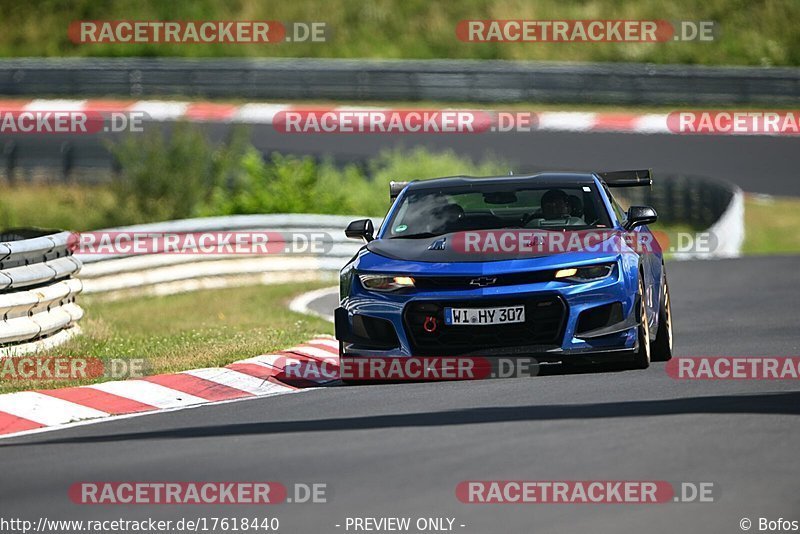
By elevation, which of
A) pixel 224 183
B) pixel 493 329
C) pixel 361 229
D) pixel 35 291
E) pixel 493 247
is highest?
pixel 224 183

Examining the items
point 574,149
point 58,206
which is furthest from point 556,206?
point 574,149

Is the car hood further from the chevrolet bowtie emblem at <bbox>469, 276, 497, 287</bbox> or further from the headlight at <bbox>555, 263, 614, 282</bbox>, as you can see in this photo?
the chevrolet bowtie emblem at <bbox>469, 276, 497, 287</bbox>

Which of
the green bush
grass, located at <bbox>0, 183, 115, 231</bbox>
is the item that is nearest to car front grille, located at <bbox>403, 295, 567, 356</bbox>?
the green bush

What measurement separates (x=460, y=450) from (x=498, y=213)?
13.1 ft

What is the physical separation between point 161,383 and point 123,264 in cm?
748

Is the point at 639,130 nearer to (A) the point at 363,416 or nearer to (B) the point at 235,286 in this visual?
(B) the point at 235,286

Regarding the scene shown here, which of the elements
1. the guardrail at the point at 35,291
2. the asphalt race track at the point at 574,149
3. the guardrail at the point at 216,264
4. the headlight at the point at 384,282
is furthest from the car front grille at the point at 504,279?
the asphalt race track at the point at 574,149

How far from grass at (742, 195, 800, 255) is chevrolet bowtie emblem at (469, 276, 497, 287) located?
15167 millimetres

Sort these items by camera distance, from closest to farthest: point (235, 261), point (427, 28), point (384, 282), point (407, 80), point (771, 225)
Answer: point (384, 282) → point (235, 261) → point (771, 225) → point (407, 80) → point (427, 28)

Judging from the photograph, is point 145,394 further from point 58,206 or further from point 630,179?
point 58,206

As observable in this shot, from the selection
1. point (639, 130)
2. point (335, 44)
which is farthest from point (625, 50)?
point (639, 130)

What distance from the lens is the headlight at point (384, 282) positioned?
984cm

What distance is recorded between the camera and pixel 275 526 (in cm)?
644

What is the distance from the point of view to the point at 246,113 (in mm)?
36094
